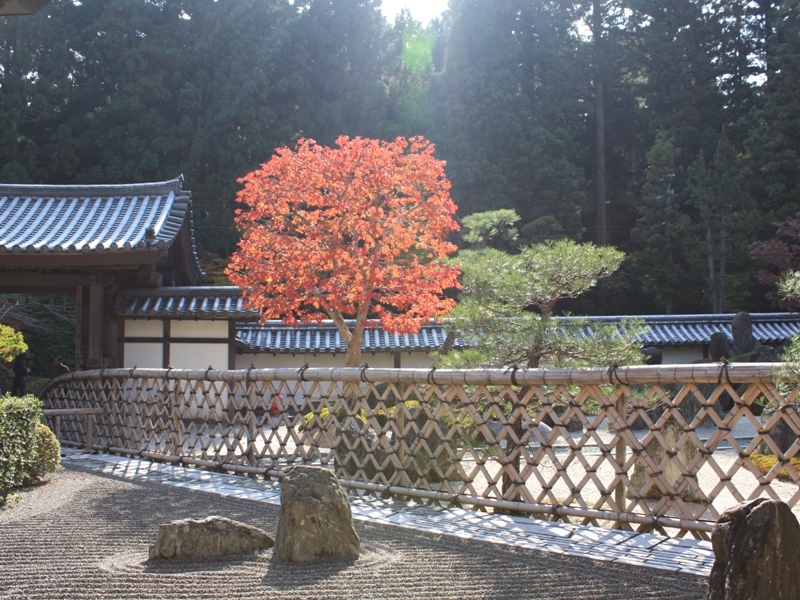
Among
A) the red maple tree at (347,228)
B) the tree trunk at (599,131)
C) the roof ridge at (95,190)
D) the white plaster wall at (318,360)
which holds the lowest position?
the white plaster wall at (318,360)

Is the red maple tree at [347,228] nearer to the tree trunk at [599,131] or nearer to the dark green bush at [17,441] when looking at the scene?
the dark green bush at [17,441]

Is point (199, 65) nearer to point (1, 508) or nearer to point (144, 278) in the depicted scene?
point (144, 278)

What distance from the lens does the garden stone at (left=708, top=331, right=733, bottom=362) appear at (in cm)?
1662

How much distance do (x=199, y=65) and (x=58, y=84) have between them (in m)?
4.77

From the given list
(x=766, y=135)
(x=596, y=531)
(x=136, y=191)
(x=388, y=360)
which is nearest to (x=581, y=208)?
(x=766, y=135)

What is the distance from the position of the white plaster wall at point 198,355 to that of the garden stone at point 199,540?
936 centimetres

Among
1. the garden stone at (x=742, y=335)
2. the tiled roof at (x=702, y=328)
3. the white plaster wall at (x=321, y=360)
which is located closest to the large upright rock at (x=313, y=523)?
the white plaster wall at (x=321, y=360)

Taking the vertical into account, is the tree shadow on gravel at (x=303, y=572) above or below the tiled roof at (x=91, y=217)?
below

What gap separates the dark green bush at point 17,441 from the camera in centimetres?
583

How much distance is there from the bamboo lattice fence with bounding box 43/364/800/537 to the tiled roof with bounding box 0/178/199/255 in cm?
272

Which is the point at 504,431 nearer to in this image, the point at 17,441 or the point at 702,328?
the point at 17,441

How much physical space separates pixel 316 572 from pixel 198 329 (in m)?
10.2

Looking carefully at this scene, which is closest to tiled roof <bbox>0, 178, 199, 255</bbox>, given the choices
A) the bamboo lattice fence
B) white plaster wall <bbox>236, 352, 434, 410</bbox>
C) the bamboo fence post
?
the bamboo lattice fence

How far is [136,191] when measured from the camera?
13.6m
